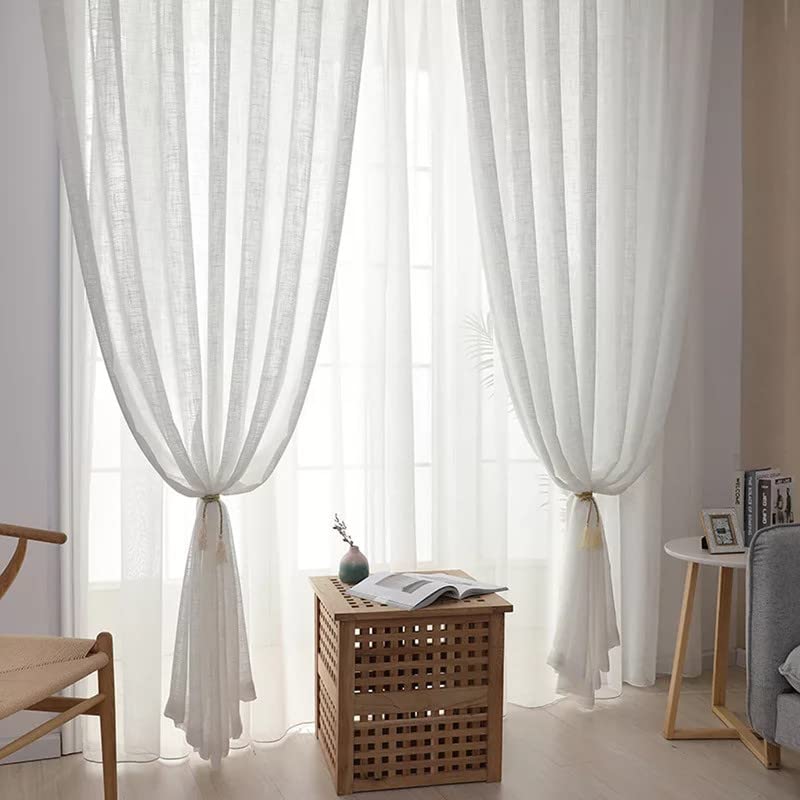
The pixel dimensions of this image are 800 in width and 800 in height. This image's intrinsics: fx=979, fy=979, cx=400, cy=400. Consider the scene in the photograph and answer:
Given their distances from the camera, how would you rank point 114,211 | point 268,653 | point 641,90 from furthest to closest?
point 641,90
point 268,653
point 114,211

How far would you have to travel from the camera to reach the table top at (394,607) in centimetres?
258

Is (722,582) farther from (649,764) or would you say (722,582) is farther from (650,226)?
(650,226)

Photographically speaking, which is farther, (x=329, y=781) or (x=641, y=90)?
(x=641, y=90)

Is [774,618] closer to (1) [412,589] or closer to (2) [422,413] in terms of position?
(1) [412,589]

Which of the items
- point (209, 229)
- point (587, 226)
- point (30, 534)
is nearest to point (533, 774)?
point (30, 534)

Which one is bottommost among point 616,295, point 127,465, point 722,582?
point 722,582

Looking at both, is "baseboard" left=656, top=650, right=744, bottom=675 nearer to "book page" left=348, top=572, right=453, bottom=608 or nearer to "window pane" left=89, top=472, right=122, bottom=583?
"book page" left=348, top=572, right=453, bottom=608

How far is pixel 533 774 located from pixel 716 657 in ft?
2.50

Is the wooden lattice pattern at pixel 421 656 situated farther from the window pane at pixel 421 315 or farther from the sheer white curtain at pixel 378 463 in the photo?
the window pane at pixel 421 315

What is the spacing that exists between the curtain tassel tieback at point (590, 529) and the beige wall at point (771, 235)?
2.57 ft

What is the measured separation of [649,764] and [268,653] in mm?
1166

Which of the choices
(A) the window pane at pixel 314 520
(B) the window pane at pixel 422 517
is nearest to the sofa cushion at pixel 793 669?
(B) the window pane at pixel 422 517

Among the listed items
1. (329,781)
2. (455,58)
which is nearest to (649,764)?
(329,781)

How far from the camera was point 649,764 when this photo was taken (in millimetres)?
2791
